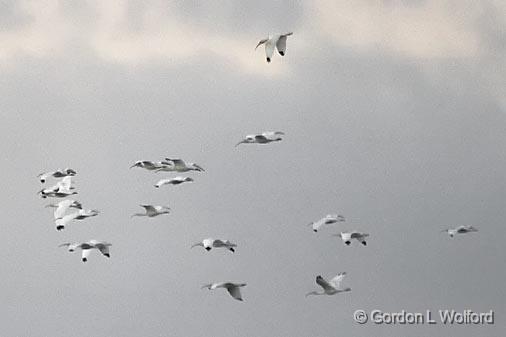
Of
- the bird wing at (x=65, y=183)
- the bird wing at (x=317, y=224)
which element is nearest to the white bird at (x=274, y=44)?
the bird wing at (x=317, y=224)

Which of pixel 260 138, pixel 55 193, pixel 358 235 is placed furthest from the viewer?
pixel 55 193

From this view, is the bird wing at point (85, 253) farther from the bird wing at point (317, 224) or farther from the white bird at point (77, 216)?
the bird wing at point (317, 224)

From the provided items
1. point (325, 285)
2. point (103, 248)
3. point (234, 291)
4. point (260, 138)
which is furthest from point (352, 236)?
point (103, 248)

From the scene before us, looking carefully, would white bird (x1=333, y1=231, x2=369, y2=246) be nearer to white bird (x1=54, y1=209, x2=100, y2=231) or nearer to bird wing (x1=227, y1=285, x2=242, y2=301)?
bird wing (x1=227, y1=285, x2=242, y2=301)

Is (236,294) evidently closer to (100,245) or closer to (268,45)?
(100,245)

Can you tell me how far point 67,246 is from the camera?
98250mm

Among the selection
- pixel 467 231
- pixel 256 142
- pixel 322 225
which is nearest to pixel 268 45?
pixel 256 142

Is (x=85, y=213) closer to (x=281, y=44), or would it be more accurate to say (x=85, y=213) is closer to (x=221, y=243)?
(x=221, y=243)

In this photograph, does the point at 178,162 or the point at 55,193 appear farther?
the point at 55,193

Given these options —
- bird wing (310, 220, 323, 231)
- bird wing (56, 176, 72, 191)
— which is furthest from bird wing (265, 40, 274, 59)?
bird wing (56, 176, 72, 191)

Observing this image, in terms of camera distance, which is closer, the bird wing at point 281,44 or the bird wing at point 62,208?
the bird wing at point 281,44

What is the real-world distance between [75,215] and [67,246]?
8.40ft

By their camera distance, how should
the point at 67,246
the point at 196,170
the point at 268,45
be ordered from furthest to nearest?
1. the point at 67,246
2. the point at 196,170
3. the point at 268,45

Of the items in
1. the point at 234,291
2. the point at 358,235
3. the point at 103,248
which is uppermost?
the point at 358,235
